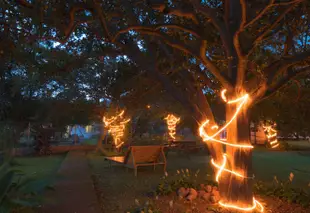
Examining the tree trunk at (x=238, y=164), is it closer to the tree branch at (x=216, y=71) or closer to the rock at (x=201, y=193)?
the tree branch at (x=216, y=71)

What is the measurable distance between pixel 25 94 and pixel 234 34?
17342 millimetres

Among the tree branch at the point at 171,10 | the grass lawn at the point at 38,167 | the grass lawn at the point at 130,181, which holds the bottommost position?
the grass lawn at the point at 130,181

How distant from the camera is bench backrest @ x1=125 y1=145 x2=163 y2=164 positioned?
1037cm

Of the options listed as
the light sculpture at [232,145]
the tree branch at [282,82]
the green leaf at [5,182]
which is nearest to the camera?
the green leaf at [5,182]

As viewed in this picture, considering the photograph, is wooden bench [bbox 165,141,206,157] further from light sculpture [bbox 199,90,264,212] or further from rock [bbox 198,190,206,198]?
light sculpture [bbox 199,90,264,212]

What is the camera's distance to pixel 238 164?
5426 mm

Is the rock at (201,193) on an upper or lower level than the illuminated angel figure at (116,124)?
A: lower

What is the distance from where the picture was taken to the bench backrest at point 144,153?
10369 mm

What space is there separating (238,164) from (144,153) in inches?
220

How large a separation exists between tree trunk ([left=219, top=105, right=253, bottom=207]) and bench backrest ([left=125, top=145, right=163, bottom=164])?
5.03 m

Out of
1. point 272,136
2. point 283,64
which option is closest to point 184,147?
point 272,136

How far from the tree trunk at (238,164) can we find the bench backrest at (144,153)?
5.03 meters

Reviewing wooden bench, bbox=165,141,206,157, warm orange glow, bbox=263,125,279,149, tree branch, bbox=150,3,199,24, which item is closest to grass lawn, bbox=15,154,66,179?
tree branch, bbox=150,3,199,24

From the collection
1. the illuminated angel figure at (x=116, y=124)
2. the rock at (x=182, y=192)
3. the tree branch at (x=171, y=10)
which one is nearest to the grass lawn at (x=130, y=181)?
the rock at (x=182, y=192)
